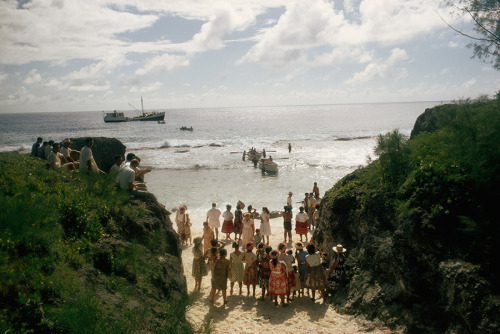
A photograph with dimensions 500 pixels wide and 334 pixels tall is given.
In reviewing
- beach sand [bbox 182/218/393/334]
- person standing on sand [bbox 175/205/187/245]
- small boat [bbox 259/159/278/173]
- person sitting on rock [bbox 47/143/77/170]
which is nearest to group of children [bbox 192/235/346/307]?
beach sand [bbox 182/218/393/334]

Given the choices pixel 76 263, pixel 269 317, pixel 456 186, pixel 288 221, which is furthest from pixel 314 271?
pixel 76 263

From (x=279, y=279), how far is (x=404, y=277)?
111 inches

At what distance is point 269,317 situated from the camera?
7.33m

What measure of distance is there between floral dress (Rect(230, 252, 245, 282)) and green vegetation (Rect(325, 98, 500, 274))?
12.1 ft

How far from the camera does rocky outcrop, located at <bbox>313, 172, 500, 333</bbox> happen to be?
17.3 ft

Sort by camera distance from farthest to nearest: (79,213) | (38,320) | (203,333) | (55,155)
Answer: (55,155) < (79,213) < (203,333) < (38,320)

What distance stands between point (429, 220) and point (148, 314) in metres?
5.76

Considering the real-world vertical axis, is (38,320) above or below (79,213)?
below

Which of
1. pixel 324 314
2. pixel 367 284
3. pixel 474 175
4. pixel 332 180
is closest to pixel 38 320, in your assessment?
pixel 324 314

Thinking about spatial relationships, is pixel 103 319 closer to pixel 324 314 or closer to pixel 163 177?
pixel 324 314

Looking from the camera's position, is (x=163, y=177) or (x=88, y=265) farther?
(x=163, y=177)

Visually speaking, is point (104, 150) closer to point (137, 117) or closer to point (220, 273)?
point (220, 273)

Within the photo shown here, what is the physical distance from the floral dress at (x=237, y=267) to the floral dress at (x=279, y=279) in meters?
0.99

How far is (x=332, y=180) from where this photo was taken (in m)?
29.8
